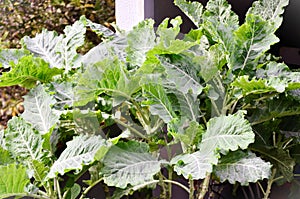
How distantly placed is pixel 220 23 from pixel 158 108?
0.94ft

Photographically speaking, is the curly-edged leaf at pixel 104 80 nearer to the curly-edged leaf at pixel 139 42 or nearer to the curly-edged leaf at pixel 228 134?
the curly-edged leaf at pixel 139 42

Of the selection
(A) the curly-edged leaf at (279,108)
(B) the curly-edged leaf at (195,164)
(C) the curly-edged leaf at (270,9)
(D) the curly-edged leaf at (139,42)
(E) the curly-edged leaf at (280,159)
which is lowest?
(E) the curly-edged leaf at (280,159)

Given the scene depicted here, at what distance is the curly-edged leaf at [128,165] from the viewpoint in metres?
0.94

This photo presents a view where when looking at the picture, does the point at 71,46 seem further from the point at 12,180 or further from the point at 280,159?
the point at 280,159

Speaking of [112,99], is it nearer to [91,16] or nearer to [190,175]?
[190,175]

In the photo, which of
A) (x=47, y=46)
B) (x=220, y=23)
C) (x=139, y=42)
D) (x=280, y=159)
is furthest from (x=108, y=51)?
(x=280, y=159)

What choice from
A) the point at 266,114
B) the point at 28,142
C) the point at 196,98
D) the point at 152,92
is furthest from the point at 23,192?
the point at 266,114

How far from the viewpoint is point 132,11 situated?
1761 mm

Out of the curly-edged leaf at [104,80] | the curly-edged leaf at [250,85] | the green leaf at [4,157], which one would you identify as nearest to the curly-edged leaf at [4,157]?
the green leaf at [4,157]

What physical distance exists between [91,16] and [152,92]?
89 cm

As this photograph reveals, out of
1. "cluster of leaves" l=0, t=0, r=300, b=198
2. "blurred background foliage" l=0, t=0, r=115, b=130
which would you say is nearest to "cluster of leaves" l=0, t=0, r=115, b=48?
"blurred background foliage" l=0, t=0, r=115, b=130

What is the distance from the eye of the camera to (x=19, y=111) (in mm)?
1608

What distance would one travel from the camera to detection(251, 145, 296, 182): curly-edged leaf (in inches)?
45.3

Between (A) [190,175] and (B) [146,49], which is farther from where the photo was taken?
(B) [146,49]
